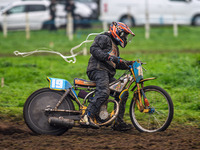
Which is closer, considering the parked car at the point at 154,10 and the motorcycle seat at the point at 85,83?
the motorcycle seat at the point at 85,83

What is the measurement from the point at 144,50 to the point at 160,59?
3.72m

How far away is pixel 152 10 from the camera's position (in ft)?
79.8

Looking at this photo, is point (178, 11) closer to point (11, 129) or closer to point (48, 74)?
point (48, 74)

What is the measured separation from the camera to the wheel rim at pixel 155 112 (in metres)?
6.62

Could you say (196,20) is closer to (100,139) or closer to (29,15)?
(29,15)

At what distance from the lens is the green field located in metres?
8.65

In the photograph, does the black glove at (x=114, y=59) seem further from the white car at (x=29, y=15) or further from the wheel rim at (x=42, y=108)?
the white car at (x=29, y=15)

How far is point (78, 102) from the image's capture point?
6.75m

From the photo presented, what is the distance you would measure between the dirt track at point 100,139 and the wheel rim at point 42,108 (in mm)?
223

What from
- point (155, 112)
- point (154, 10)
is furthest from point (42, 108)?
point (154, 10)

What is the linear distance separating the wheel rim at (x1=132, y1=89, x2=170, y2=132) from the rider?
0.88ft

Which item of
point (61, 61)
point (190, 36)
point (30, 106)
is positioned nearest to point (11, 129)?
point (30, 106)

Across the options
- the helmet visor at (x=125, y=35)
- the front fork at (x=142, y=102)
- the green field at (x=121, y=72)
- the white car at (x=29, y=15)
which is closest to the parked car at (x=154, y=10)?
the white car at (x=29, y=15)

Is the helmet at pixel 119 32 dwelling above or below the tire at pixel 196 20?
below
